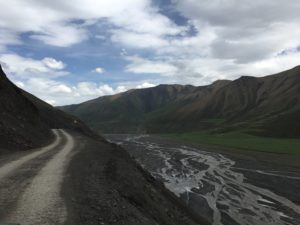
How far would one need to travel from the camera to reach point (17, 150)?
36.6 m

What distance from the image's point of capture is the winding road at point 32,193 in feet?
46.4

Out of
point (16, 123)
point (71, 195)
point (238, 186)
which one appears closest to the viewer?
point (71, 195)

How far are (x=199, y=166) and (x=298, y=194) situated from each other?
2708cm

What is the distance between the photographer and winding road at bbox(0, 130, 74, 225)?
46.4ft

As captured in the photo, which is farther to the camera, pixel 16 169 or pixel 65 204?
pixel 16 169

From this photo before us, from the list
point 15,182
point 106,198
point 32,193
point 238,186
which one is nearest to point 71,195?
point 32,193

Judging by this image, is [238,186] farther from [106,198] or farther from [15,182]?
[15,182]

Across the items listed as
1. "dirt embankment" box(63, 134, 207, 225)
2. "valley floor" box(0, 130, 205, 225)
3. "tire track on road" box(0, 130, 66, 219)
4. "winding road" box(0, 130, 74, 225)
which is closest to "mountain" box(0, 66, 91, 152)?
"valley floor" box(0, 130, 205, 225)

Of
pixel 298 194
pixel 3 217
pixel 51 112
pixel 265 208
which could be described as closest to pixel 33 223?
pixel 3 217

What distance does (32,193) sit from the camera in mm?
17594

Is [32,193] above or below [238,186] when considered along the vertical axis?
→ above

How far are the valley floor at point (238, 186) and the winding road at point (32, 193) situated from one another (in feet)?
51.6

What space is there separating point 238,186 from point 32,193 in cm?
3926

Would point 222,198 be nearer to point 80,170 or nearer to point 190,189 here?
point 190,189
